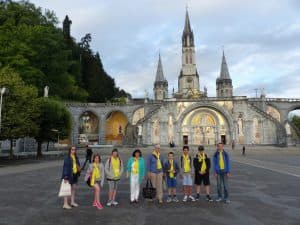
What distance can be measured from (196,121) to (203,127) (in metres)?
1.65

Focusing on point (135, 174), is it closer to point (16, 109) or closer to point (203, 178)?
point (203, 178)

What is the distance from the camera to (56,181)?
1324 cm

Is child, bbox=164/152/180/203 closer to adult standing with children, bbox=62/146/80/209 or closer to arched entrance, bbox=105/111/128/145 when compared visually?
adult standing with children, bbox=62/146/80/209

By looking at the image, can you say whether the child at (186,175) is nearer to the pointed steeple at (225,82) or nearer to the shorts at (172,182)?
the shorts at (172,182)

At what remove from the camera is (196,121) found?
186 ft

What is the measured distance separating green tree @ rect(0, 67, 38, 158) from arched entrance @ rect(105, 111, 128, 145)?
38.8 meters

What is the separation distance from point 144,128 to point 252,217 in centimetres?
4758

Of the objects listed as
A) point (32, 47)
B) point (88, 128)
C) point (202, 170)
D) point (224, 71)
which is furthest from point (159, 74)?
point (202, 170)

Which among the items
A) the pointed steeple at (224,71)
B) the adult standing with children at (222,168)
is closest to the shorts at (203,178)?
the adult standing with children at (222,168)

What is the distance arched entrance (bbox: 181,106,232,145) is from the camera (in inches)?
2200

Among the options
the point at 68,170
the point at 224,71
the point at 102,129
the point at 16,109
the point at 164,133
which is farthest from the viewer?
the point at 224,71

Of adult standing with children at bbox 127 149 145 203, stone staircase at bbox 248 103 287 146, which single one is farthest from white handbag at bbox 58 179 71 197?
stone staircase at bbox 248 103 287 146

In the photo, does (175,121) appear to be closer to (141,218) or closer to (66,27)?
(66,27)

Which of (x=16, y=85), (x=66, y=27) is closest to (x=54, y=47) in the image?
(x=16, y=85)
